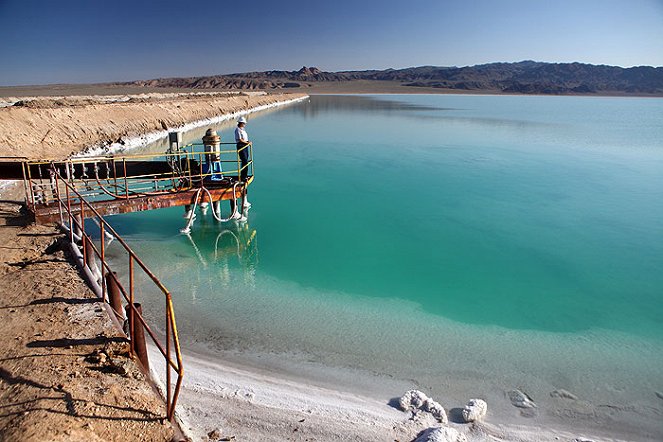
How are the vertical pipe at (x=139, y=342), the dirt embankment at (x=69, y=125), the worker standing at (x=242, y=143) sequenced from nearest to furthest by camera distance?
1. the vertical pipe at (x=139, y=342)
2. the worker standing at (x=242, y=143)
3. the dirt embankment at (x=69, y=125)

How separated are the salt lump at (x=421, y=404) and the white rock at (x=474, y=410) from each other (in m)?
0.23

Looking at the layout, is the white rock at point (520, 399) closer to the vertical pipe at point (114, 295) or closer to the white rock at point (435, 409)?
the white rock at point (435, 409)

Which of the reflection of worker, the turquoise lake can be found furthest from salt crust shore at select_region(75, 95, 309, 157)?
the turquoise lake

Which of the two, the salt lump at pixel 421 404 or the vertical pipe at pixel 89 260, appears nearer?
the salt lump at pixel 421 404

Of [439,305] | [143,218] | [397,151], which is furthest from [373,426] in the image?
[397,151]

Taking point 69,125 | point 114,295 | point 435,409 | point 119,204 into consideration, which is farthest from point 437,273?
point 69,125

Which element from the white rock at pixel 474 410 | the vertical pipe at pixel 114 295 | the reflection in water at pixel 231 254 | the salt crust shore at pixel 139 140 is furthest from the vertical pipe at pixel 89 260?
the salt crust shore at pixel 139 140

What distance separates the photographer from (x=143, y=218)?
40.4 ft

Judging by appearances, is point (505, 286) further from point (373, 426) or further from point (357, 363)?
point (373, 426)

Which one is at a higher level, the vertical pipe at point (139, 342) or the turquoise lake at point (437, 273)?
the vertical pipe at point (139, 342)

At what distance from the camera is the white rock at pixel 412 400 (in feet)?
16.8

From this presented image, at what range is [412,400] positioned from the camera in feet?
17.1

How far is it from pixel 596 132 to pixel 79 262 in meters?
38.6

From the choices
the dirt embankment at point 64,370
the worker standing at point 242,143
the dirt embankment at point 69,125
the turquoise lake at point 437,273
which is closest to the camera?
the dirt embankment at point 64,370
